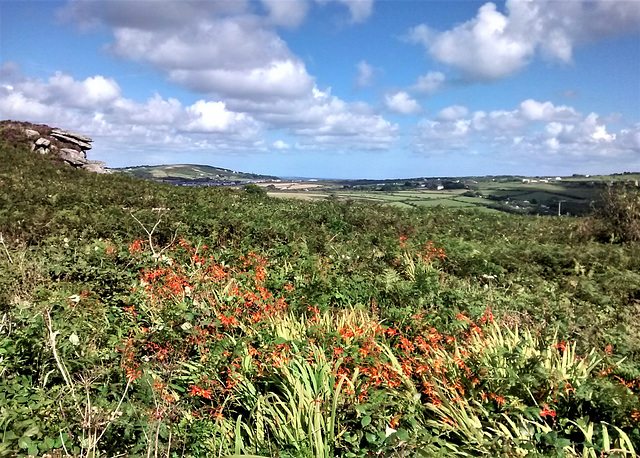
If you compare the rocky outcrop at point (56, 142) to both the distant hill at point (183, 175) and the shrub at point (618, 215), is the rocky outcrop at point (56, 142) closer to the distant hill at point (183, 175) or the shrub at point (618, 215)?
the distant hill at point (183, 175)

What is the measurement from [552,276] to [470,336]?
17.8 feet

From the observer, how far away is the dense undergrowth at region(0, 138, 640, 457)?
3570mm

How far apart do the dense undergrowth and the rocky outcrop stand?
19.2 m

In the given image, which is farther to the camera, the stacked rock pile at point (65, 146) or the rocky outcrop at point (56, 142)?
the stacked rock pile at point (65, 146)

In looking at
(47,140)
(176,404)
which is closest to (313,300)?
(176,404)

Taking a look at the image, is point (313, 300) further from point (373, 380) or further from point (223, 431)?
point (223, 431)

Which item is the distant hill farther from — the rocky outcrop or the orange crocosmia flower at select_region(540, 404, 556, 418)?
the orange crocosmia flower at select_region(540, 404, 556, 418)

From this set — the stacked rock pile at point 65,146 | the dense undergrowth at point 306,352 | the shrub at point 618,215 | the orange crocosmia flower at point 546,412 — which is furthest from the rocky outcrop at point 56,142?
the orange crocosmia flower at point 546,412

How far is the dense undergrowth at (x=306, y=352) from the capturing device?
11.7 ft

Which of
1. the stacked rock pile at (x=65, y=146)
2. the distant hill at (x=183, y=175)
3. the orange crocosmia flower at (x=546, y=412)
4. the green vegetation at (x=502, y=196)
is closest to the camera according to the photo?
the orange crocosmia flower at (x=546, y=412)

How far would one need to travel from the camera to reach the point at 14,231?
9.24 metres

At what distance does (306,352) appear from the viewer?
4637mm

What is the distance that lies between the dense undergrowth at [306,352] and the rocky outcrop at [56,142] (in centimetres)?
1916

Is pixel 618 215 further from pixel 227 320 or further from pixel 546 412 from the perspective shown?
pixel 227 320
